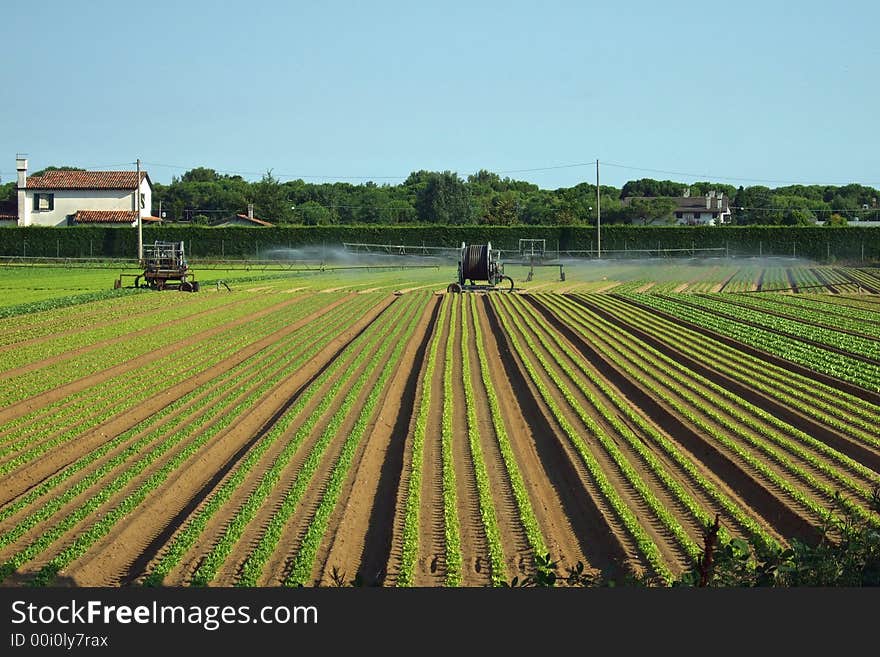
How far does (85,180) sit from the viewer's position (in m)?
92.6

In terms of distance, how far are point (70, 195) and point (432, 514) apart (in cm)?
8879

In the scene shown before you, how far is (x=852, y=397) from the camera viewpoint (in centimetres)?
1792

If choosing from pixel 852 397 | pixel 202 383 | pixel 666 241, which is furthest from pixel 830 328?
pixel 666 241

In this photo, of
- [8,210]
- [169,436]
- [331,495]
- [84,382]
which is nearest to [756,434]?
[331,495]

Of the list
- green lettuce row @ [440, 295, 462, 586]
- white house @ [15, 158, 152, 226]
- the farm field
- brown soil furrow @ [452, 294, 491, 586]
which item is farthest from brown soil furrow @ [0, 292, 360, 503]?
white house @ [15, 158, 152, 226]

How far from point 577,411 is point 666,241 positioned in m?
66.2

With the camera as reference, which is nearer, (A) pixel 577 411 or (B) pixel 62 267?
(A) pixel 577 411

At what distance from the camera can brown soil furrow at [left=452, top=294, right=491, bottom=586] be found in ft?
30.1

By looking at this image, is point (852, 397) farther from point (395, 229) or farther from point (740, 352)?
point (395, 229)

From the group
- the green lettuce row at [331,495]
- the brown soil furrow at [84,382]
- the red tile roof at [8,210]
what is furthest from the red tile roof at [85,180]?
the green lettuce row at [331,495]

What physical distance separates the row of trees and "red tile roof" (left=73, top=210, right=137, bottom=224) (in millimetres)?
20476

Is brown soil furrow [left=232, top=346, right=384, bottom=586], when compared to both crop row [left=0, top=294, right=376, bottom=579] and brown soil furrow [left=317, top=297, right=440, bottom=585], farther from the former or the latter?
crop row [left=0, top=294, right=376, bottom=579]

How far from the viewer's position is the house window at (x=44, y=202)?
3659 inches

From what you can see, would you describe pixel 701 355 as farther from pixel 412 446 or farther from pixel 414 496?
pixel 414 496
